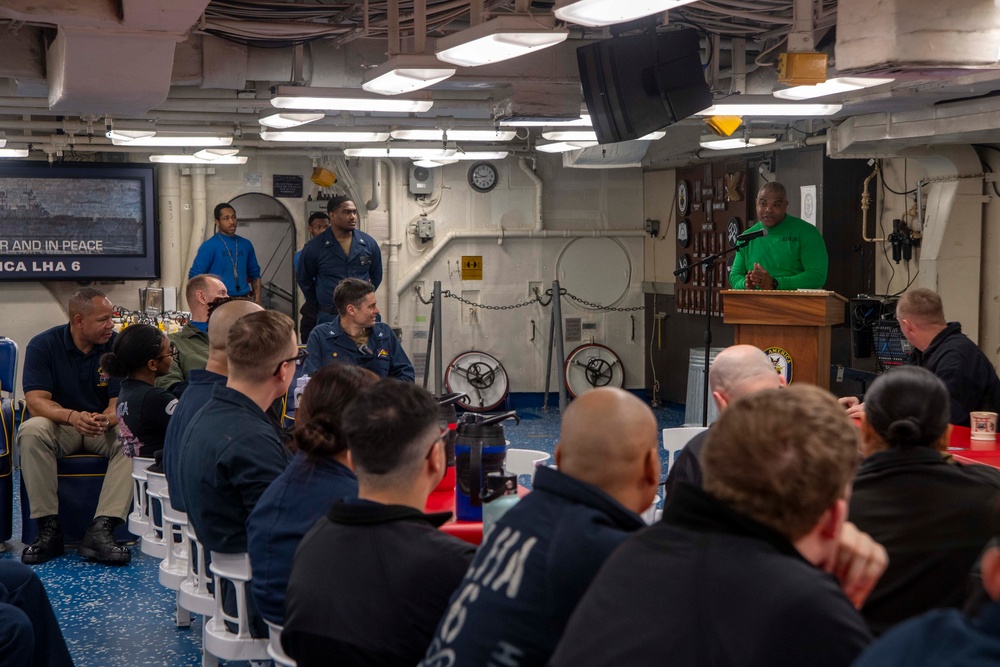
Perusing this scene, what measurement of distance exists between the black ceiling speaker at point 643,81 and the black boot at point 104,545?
3.63 m

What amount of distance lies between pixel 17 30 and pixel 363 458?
4.46 metres

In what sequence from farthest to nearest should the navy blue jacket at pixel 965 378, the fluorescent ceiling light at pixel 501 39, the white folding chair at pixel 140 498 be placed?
the navy blue jacket at pixel 965 378
the white folding chair at pixel 140 498
the fluorescent ceiling light at pixel 501 39

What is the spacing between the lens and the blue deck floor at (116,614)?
4656mm

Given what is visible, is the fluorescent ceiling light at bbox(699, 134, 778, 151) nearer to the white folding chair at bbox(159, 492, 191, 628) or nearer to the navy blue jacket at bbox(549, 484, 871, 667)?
the white folding chair at bbox(159, 492, 191, 628)

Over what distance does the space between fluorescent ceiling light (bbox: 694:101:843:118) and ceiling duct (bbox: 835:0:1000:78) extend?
2.39 meters

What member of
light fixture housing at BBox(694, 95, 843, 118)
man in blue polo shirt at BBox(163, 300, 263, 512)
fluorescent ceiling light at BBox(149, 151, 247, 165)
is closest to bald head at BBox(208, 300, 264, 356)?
man in blue polo shirt at BBox(163, 300, 263, 512)

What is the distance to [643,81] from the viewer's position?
5.84 metres

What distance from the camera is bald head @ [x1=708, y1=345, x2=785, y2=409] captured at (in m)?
3.60

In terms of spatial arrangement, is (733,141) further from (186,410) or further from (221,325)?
(186,410)

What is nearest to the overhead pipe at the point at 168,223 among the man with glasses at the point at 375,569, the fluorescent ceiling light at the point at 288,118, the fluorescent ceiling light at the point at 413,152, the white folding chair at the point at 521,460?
the fluorescent ceiling light at the point at 413,152

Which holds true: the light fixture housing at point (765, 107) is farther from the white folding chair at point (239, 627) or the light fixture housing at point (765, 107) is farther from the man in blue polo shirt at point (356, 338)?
the white folding chair at point (239, 627)

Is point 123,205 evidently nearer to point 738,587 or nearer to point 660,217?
point 660,217

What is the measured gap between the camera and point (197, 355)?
19.8 ft

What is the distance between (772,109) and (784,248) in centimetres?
96
